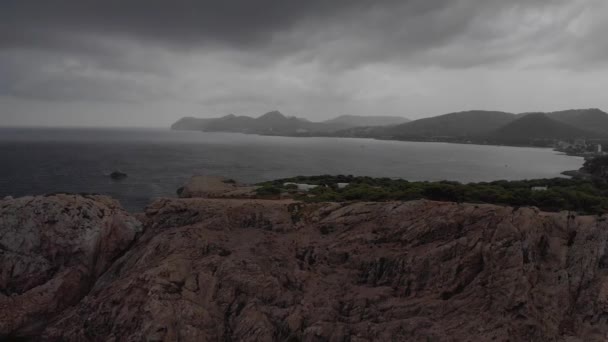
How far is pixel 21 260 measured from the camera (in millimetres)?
24812

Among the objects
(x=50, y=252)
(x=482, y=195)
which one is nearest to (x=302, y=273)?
(x=482, y=195)

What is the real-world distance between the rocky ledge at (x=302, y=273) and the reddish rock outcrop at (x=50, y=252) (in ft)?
0.24

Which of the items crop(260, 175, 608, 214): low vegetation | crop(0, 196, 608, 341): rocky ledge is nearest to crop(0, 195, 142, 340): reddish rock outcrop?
crop(0, 196, 608, 341): rocky ledge

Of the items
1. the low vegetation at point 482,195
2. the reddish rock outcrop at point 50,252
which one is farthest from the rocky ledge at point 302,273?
the low vegetation at point 482,195

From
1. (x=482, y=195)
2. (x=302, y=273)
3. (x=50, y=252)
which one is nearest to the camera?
(x=302, y=273)

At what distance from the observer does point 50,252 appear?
25406 millimetres

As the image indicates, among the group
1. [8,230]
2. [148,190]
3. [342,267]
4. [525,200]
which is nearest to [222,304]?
[342,267]

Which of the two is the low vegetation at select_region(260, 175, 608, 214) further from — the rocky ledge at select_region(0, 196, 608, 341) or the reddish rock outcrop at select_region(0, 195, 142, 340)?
the reddish rock outcrop at select_region(0, 195, 142, 340)

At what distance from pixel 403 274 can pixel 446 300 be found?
8.66 feet

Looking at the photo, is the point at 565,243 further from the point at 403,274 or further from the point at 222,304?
the point at 222,304

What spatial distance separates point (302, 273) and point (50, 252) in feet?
58.3

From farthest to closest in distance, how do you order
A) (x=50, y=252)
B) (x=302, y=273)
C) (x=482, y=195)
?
1. (x=482, y=195)
2. (x=50, y=252)
3. (x=302, y=273)

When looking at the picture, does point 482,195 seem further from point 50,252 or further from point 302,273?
point 50,252

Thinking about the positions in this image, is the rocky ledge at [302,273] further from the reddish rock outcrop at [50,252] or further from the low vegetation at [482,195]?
the low vegetation at [482,195]
